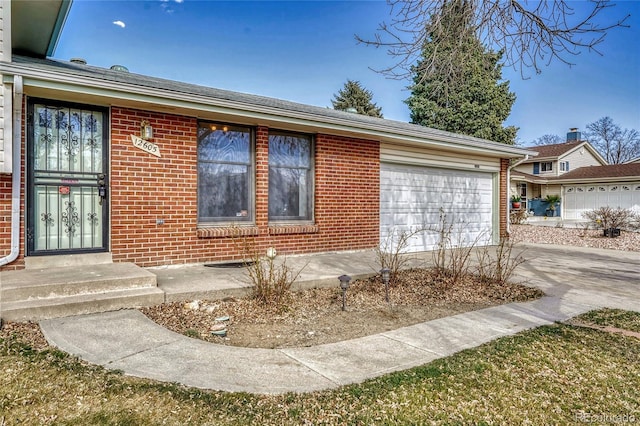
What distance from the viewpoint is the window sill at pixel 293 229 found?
7.13 m

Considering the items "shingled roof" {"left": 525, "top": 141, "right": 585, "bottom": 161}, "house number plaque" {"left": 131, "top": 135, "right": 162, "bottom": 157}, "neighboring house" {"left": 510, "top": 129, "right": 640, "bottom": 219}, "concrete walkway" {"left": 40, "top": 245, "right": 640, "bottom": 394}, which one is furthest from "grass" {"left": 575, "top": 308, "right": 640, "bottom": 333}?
"shingled roof" {"left": 525, "top": 141, "right": 585, "bottom": 161}

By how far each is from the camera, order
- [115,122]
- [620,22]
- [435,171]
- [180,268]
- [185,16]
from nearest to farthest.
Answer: [620,22] → [115,122] → [180,268] → [435,171] → [185,16]

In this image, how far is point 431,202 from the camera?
9656 mm

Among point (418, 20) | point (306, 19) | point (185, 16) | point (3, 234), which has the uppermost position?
point (185, 16)

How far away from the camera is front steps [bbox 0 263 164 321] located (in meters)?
3.72

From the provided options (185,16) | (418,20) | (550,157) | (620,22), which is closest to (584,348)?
(620,22)

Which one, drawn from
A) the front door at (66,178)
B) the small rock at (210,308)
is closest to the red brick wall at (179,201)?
the front door at (66,178)

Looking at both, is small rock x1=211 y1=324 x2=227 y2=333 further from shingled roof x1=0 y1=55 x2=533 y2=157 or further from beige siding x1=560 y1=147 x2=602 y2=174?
beige siding x1=560 y1=147 x2=602 y2=174

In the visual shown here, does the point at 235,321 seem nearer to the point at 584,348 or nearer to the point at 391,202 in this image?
the point at 584,348

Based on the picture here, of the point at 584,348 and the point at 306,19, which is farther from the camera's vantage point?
the point at 306,19

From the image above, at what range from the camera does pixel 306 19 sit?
1147cm

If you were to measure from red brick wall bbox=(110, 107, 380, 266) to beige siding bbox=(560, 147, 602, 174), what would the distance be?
25140 mm

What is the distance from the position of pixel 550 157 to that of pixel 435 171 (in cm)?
2129

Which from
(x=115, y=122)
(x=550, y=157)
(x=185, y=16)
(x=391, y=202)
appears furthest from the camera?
(x=550, y=157)
